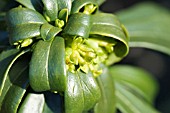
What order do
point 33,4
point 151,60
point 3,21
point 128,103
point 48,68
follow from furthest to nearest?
A: 1. point 151,60
2. point 128,103
3. point 3,21
4. point 33,4
5. point 48,68

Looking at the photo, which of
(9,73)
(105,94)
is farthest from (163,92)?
(9,73)

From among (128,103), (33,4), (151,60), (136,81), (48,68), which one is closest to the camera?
(48,68)

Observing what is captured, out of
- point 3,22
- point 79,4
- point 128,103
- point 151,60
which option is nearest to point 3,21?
point 3,22

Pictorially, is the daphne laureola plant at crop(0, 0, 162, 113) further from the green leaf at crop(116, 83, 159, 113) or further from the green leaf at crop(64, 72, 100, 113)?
the green leaf at crop(116, 83, 159, 113)

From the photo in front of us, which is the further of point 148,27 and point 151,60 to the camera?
point 151,60

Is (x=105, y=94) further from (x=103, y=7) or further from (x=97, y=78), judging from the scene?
(x=103, y=7)

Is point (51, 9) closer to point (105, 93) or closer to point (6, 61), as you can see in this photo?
point (6, 61)

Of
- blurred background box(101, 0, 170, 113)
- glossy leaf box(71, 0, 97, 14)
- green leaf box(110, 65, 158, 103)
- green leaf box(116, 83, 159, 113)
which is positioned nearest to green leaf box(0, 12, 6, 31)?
glossy leaf box(71, 0, 97, 14)
